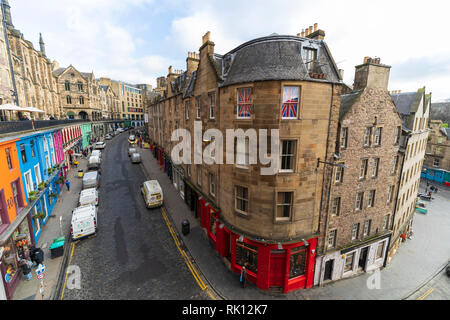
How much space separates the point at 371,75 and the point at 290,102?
673cm

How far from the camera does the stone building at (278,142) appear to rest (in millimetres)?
11055

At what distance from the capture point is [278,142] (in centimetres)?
1119

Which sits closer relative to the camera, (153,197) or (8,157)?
(8,157)

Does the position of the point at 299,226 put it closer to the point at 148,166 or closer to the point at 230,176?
the point at 230,176

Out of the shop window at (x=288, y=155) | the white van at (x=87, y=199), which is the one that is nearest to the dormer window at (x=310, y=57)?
the shop window at (x=288, y=155)

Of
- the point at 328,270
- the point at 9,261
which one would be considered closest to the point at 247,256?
the point at 328,270

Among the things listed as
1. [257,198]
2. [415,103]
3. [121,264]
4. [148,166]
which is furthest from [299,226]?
[148,166]

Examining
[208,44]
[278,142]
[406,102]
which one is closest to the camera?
[278,142]

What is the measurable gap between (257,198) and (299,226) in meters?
3.27

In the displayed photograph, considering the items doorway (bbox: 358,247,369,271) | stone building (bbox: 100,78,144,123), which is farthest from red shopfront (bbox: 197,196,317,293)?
stone building (bbox: 100,78,144,123)

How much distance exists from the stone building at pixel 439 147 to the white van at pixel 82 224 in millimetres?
62543

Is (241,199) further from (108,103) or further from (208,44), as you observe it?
(108,103)

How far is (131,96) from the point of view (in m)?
124

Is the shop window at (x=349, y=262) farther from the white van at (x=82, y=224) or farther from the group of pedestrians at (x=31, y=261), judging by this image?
the group of pedestrians at (x=31, y=261)
